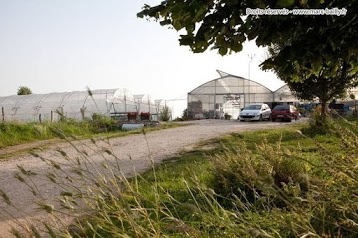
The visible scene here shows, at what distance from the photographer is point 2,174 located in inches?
310

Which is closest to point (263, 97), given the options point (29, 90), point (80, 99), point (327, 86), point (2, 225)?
point (80, 99)

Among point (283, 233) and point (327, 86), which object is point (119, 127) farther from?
point (283, 233)

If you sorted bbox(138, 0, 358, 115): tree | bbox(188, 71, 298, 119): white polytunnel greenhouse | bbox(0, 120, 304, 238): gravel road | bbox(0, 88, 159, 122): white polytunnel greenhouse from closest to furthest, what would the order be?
1. bbox(138, 0, 358, 115): tree
2. bbox(0, 120, 304, 238): gravel road
3. bbox(0, 88, 159, 122): white polytunnel greenhouse
4. bbox(188, 71, 298, 119): white polytunnel greenhouse

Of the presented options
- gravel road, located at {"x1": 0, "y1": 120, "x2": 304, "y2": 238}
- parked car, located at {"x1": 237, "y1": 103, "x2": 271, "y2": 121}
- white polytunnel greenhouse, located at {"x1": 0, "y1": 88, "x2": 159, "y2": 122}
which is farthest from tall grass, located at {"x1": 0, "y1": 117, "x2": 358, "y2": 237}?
white polytunnel greenhouse, located at {"x1": 0, "y1": 88, "x2": 159, "y2": 122}

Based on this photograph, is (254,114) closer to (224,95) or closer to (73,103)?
(224,95)

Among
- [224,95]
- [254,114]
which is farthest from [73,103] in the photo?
[254,114]

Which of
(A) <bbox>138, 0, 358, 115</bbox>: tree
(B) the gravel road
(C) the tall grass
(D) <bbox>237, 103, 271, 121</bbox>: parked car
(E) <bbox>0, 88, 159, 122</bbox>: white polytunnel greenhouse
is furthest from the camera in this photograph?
(E) <bbox>0, 88, 159, 122</bbox>: white polytunnel greenhouse

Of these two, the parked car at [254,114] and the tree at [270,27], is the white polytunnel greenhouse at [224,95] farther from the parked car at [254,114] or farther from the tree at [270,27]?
the tree at [270,27]

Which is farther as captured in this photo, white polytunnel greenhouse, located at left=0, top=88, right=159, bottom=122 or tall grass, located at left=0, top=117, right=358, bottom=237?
white polytunnel greenhouse, located at left=0, top=88, right=159, bottom=122

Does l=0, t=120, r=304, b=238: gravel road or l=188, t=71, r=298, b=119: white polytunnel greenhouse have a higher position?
l=188, t=71, r=298, b=119: white polytunnel greenhouse

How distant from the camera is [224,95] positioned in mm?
38125

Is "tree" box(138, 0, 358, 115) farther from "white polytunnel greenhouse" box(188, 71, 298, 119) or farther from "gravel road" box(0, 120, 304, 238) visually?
"white polytunnel greenhouse" box(188, 71, 298, 119)

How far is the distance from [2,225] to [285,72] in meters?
3.57

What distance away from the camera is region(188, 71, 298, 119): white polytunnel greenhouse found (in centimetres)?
3753
